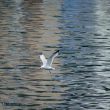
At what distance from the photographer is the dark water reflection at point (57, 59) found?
3016 centimetres

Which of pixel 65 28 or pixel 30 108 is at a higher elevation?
pixel 65 28

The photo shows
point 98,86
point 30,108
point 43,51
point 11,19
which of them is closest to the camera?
point 30,108

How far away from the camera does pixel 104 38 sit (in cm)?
5338

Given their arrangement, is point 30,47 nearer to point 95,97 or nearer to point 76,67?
point 76,67

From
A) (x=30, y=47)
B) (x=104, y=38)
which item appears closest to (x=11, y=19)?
(x=104, y=38)

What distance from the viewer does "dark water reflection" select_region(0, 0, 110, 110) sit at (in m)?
30.2

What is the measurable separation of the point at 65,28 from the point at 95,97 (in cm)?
2990

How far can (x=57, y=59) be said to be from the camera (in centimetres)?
4275

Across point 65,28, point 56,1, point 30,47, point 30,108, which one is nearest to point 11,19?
point 65,28

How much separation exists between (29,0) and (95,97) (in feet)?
223

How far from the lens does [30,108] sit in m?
28.3

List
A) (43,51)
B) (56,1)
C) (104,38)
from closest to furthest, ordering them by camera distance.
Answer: (43,51) → (104,38) → (56,1)

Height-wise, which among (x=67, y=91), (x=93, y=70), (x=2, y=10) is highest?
(x=2, y=10)

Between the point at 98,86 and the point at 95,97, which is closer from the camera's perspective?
the point at 95,97
